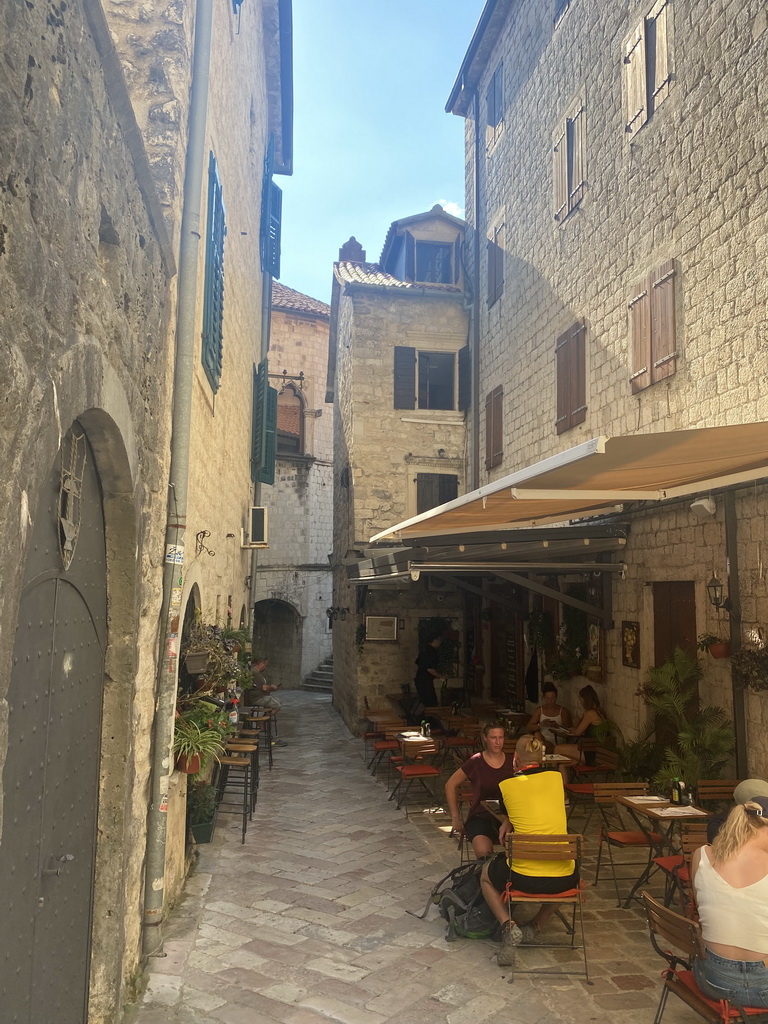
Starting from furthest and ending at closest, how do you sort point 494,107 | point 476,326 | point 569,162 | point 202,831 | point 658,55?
1. point 476,326
2. point 494,107
3. point 569,162
4. point 658,55
5. point 202,831

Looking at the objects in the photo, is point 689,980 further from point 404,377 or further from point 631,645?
point 404,377

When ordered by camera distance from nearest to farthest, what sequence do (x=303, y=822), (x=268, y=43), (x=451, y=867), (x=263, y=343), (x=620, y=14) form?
(x=451, y=867)
(x=303, y=822)
(x=620, y=14)
(x=268, y=43)
(x=263, y=343)

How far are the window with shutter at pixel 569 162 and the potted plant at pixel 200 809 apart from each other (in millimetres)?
8259

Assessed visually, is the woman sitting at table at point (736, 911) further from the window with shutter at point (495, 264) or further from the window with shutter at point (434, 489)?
the window with shutter at point (434, 489)

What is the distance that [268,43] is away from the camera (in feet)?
38.3

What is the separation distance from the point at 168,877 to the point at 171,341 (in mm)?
3424

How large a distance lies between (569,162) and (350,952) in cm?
968

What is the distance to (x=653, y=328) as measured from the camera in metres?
8.18

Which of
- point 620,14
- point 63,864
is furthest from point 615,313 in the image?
point 63,864

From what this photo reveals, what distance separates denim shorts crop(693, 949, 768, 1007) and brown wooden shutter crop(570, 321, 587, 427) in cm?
730

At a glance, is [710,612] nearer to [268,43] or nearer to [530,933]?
[530,933]

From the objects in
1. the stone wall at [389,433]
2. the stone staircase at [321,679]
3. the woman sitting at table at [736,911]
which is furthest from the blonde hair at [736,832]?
the stone staircase at [321,679]

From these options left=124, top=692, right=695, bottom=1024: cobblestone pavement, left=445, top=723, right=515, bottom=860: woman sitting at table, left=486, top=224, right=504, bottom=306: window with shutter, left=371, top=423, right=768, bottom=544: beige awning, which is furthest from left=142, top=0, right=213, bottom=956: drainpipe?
left=486, top=224, right=504, bottom=306: window with shutter

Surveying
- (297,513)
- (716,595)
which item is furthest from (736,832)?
(297,513)
